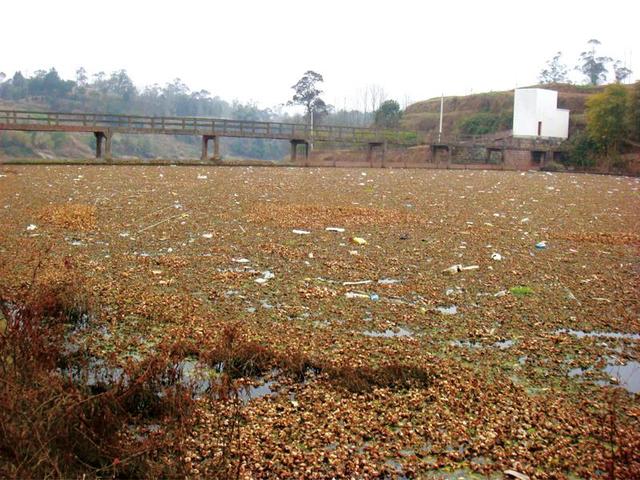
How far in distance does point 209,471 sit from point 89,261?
14.2 feet

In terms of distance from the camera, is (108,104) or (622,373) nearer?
(622,373)

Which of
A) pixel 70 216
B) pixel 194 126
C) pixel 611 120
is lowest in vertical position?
pixel 70 216

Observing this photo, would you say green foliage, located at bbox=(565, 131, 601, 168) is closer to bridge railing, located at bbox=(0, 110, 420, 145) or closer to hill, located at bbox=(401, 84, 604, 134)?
bridge railing, located at bbox=(0, 110, 420, 145)

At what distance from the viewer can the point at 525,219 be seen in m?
10.4

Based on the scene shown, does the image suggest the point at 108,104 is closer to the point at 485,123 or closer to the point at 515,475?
the point at 485,123

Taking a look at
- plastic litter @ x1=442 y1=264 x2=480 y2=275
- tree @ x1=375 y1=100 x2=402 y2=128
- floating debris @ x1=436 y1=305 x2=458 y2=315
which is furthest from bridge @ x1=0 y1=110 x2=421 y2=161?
floating debris @ x1=436 y1=305 x2=458 y2=315

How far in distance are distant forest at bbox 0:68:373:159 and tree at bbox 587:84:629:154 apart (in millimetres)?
28878

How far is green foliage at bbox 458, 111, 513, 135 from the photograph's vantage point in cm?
5169

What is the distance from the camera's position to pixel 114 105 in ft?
213

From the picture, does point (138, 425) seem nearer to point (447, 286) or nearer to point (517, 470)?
point (517, 470)

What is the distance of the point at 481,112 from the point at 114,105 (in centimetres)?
3868

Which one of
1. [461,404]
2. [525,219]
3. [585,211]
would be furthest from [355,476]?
[585,211]

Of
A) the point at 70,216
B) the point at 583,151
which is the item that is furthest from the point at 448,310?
the point at 583,151

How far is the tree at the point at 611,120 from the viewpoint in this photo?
36250 millimetres
